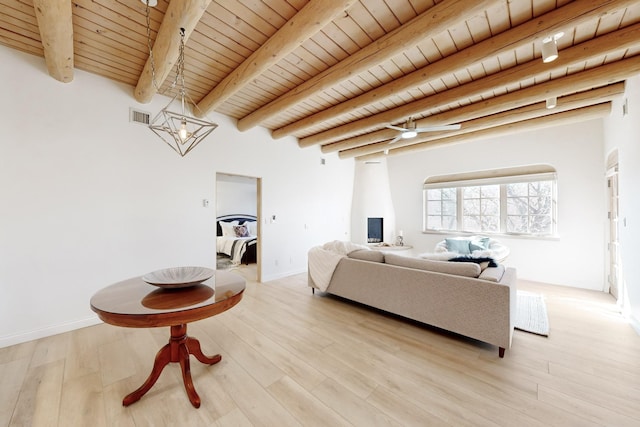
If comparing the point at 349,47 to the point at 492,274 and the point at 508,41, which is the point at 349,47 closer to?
the point at 508,41

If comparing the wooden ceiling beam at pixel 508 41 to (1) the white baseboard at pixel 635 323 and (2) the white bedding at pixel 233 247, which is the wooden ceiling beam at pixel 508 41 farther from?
(2) the white bedding at pixel 233 247

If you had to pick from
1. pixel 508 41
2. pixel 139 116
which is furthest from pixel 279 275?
pixel 508 41

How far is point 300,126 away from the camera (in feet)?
14.1

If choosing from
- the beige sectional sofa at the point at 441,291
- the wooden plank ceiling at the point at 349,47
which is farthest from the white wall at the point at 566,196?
the beige sectional sofa at the point at 441,291

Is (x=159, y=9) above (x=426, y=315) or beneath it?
above

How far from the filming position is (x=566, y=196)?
452 centimetres

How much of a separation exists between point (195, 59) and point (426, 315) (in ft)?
12.0

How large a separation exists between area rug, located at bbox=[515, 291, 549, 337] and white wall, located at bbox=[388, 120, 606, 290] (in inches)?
45.4

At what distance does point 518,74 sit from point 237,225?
6.89 metres

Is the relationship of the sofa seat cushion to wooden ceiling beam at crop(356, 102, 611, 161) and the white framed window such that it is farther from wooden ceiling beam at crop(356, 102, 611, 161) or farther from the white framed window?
the white framed window

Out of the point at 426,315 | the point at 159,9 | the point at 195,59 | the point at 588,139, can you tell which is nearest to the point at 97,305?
the point at 159,9

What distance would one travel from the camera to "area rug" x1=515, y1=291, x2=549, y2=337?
9.29ft

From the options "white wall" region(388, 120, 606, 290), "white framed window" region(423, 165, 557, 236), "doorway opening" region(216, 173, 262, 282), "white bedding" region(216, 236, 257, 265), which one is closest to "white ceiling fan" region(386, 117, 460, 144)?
"white wall" region(388, 120, 606, 290)

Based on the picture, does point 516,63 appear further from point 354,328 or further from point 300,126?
point 354,328
